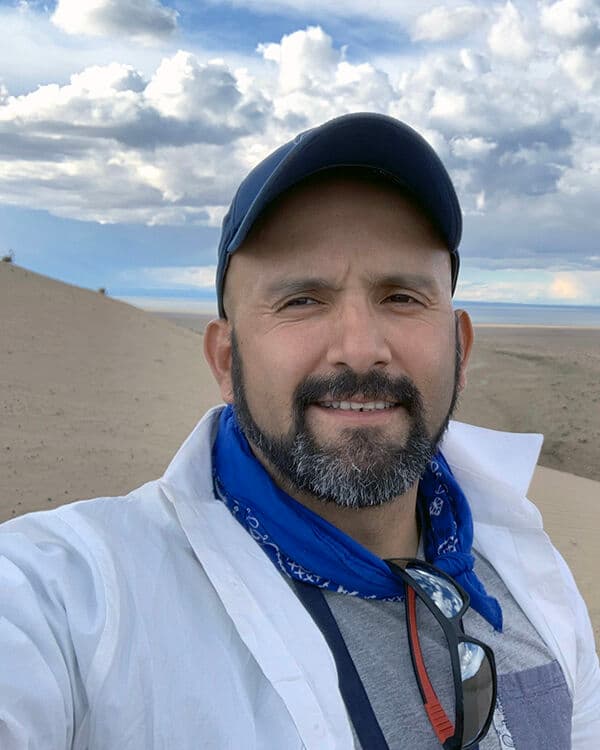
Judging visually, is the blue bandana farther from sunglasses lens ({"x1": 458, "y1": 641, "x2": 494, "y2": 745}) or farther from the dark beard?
sunglasses lens ({"x1": 458, "y1": 641, "x2": 494, "y2": 745})

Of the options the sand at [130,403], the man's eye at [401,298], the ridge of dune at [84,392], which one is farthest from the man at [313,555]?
the ridge of dune at [84,392]

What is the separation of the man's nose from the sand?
508cm

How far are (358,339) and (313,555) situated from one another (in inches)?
16.8

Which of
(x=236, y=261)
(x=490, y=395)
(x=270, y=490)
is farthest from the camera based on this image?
(x=490, y=395)

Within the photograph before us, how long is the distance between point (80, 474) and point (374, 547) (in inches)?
288

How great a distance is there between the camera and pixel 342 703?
1.30m

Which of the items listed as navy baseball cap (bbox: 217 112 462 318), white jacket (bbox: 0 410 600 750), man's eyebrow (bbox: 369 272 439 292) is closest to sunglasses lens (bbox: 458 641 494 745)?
white jacket (bbox: 0 410 600 750)

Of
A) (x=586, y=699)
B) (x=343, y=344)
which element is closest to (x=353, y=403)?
(x=343, y=344)

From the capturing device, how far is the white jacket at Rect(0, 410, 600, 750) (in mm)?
1170

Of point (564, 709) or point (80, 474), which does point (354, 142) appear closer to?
point (564, 709)

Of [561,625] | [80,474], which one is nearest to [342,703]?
[561,625]

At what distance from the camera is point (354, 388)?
1552mm

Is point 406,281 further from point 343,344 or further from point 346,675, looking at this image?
point 346,675

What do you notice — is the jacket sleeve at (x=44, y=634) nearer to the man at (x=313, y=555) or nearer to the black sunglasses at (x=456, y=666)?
the man at (x=313, y=555)
